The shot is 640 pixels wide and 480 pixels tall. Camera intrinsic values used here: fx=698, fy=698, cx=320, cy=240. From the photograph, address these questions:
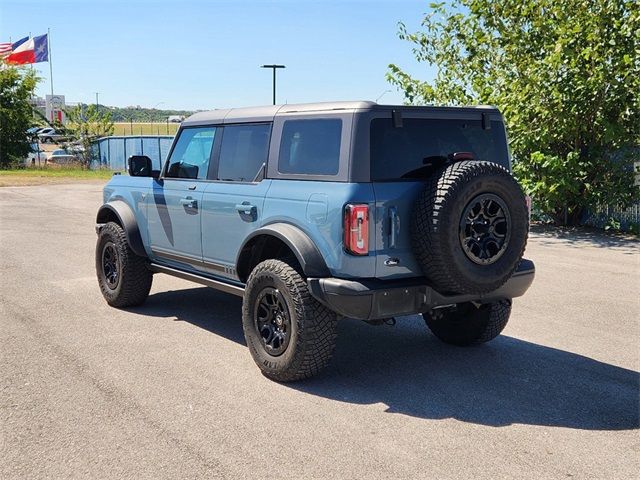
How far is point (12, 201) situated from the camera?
20.2m

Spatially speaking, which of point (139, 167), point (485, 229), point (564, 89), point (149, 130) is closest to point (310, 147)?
point (485, 229)

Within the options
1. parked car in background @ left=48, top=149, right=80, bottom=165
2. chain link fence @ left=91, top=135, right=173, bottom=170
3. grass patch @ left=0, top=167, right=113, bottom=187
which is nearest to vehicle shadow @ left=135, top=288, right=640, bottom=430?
grass patch @ left=0, top=167, right=113, bottom=187

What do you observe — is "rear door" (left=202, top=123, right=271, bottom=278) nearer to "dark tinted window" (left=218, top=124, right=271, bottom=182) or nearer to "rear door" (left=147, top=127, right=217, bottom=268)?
"dark tinted window" (left=218, top=124, right=271, bottom=182)

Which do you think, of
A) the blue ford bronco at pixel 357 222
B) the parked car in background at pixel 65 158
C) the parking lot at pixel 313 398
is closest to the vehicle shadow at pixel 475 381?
the parking lot at pixel 313 398

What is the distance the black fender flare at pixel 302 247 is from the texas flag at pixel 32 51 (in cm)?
5271

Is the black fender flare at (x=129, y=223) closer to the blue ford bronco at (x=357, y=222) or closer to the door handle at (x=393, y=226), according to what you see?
the blue ford bronco at (x=357, y=222)

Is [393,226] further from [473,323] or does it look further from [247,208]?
[473,323]

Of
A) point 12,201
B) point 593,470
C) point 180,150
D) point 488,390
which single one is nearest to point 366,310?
point 488,390

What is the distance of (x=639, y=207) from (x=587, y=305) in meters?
6.99

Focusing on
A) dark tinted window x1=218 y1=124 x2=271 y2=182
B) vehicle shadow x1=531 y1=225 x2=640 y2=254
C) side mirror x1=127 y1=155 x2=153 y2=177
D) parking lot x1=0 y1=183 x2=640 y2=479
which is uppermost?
dark tinted window x1=218 y1=124 x2=271 y2=182

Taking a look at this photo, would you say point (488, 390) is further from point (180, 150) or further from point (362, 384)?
point (180, 150)

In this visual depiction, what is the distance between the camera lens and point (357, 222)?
175 inches

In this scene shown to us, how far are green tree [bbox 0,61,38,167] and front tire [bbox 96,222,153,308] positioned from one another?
34141 mm

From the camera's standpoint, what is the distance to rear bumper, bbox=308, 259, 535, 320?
14.6 feet
